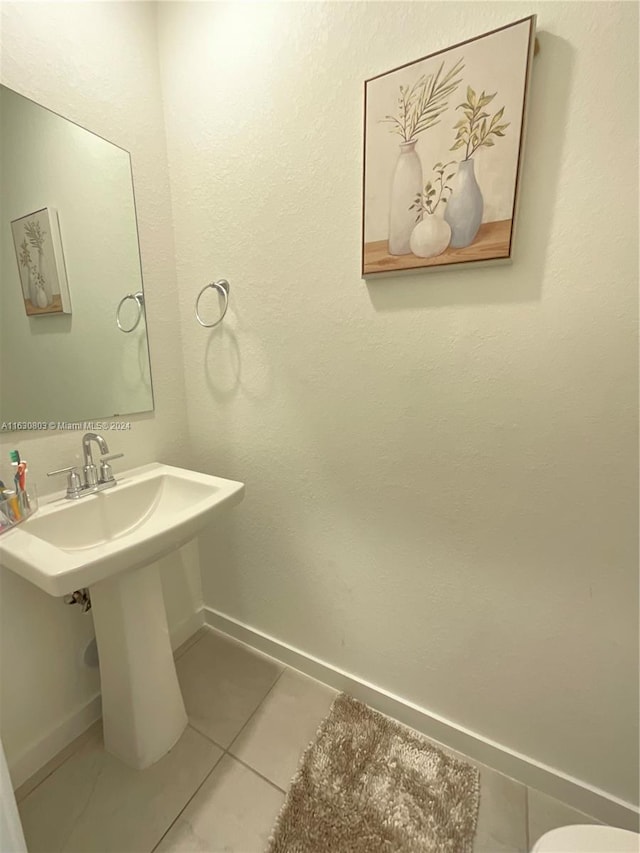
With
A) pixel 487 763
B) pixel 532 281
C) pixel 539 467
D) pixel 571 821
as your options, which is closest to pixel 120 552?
pixel 539 467

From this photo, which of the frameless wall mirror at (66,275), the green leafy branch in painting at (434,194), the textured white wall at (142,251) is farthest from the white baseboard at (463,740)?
the green leafy branch in painting at (434,194)

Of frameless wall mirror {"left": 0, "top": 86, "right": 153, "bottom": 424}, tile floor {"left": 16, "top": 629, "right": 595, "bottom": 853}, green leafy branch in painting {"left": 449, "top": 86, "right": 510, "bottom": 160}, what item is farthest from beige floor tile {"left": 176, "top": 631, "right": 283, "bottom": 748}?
green leafy branch in painting {"left": 449, "top": 86, "right": 510, "bottom": 160}

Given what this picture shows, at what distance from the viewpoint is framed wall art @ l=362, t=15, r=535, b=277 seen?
70 cm

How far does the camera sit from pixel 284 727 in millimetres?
1115

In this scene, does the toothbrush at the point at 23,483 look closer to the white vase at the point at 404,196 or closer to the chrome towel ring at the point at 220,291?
the chrome towel ring at the point at 220,291

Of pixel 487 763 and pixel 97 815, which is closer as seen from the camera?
pixel 97 815

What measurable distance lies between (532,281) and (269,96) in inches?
35.4

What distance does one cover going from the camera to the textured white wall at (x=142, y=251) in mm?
887

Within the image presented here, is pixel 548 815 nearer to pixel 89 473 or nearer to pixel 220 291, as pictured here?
pixel 89 473

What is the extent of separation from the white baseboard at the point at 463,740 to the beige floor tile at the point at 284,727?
0.06m

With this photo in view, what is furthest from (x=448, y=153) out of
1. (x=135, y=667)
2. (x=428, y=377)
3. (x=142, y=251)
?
(x=135, y=667)

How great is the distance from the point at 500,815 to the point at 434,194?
1.57 m

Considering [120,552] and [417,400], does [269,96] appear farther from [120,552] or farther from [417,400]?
[120,552]

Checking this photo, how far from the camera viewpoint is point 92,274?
104 cm
